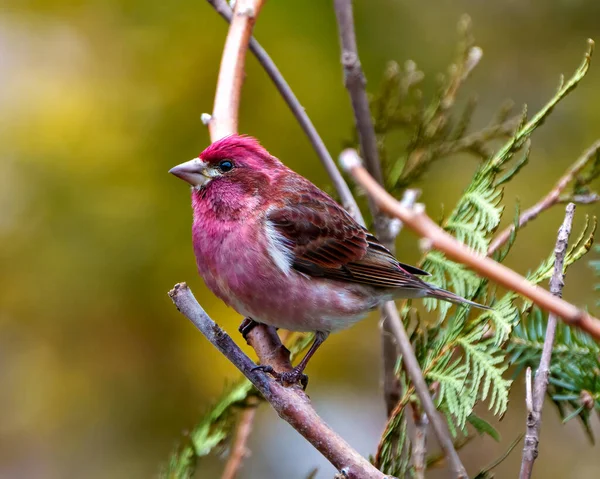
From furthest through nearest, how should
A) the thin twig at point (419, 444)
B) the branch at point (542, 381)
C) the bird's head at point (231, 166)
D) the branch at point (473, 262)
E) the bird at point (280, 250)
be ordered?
the bird's head at point (231, 166) → the bird at point (280, 250) → the thin twig at point (419, 444) → the branch at point (542, 381) → the branch at point (473, 262)

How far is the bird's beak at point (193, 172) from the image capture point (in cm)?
293

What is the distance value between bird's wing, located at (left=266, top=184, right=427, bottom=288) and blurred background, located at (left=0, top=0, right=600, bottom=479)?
0.44m

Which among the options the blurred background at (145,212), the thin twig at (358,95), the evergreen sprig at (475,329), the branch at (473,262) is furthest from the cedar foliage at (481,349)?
the blurred background at (145,212)

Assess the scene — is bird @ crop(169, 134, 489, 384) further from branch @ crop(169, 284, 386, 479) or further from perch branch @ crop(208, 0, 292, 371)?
branch @ crop(169, 284, 386, 479)

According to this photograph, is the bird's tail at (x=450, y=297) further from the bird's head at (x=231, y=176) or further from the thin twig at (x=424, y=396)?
the bird's head at (x=231, y=176)

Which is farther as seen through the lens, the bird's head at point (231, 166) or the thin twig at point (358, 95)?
the bird's head at point (231, 166)

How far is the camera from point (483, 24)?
4543mm

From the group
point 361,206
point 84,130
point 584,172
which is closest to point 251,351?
point 361,206

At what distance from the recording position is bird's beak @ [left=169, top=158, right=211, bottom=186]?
293 centimetres

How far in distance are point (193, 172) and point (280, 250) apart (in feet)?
1.39

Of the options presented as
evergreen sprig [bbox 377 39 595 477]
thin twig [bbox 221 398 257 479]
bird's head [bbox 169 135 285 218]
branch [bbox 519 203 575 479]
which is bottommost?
branch [bbox 519 203 575 479]

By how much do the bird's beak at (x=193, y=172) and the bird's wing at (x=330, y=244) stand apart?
28 centimetres

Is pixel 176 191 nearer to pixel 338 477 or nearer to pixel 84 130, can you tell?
pixel 84 130

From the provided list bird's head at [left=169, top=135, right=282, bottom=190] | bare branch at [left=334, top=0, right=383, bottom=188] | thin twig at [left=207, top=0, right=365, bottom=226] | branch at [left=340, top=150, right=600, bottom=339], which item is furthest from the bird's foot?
branch at [left=340, top=150, right=600, bottom=339]
